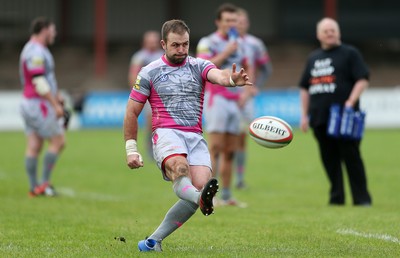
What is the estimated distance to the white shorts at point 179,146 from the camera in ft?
24.5

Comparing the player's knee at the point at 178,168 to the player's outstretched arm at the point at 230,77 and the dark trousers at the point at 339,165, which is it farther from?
the dark trousers at the point at 339,165

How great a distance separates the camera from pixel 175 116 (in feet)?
25.2

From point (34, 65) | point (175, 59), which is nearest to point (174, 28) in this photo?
point (175, 59)

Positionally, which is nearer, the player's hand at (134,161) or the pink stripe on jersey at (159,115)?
the player's hand at (134,161)

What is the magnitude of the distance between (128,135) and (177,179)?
0.60 metres

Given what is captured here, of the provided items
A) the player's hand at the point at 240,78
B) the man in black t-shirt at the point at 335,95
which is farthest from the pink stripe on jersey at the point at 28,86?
the player's hand at the point at 240,78

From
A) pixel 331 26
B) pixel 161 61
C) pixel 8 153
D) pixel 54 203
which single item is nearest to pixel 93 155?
pixel 8 153

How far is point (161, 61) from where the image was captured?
25.4 ft

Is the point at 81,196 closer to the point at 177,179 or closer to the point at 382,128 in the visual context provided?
the point at 177,179

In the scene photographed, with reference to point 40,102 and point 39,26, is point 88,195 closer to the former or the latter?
point 40,102

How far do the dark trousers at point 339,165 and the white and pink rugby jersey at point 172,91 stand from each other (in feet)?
15.1

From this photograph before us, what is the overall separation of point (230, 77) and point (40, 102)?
6085 millimetres

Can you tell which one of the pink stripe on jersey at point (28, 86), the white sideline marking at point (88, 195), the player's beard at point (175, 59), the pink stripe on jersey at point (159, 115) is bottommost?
the white sideline marking at point (88, 195)

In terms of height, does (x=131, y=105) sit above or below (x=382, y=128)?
above
